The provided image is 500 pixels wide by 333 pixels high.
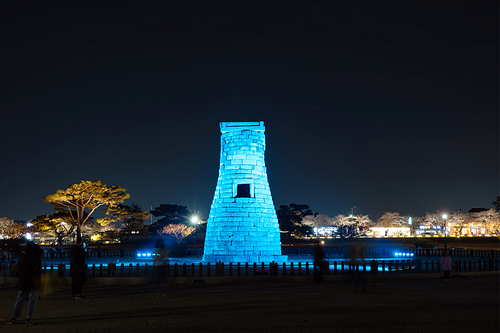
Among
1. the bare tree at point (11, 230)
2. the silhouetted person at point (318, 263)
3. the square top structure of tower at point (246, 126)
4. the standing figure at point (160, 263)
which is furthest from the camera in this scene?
the bare tree at point (11, 230)

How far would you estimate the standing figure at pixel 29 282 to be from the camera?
322 inches

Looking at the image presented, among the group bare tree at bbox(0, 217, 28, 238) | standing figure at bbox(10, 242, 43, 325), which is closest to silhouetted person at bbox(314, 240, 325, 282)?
standing figure at bbox(10, 242, 43, 325)

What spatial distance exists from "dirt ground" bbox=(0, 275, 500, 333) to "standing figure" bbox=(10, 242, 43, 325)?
1.03ft

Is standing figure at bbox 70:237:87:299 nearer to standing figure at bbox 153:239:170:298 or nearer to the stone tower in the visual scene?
standing figure at bbox 153:239:170:298

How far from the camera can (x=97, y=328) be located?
7.86 metres

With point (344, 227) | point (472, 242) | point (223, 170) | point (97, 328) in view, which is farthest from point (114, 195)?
point (472, 242)

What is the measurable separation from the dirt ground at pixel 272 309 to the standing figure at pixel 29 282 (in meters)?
0.31

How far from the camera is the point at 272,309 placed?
9.74m

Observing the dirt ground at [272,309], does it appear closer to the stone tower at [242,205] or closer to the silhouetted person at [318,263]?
the silhouetted person at [318,263]

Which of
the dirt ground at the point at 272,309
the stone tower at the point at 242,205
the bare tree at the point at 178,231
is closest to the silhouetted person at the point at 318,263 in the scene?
the dirt ground at the point at 272,309

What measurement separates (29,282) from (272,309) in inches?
210

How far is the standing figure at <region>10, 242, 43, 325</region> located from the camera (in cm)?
817

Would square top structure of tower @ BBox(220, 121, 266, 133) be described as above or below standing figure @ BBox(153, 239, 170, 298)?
above

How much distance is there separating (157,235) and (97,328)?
56.2 metres
